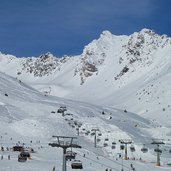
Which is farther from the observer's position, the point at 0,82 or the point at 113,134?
the point at 0,82

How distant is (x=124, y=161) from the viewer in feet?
290

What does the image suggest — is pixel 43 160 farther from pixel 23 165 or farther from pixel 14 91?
pixel 14 91

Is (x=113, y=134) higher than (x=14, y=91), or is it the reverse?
(x=14, y=91)

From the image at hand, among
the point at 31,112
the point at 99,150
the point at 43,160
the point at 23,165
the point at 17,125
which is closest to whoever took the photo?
the point at 23,165

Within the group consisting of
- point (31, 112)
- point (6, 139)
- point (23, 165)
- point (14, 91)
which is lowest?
point (23, 165)

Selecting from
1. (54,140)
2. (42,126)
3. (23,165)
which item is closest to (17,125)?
(42,126)

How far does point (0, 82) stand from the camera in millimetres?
183000

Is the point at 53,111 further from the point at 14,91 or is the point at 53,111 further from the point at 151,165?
the point at 151,165

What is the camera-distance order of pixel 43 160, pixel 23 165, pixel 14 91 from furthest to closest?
pixel 14 91 → pixel 43 160 → pixel 23 165

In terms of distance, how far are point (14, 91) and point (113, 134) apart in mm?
67726

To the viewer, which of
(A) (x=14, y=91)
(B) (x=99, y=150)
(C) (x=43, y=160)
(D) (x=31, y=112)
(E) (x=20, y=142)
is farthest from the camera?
(A) (x=14, y=91)

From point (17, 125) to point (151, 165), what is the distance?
1335 inches

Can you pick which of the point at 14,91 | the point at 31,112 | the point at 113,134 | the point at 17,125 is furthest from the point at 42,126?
the point at 14,91

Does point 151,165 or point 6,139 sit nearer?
point 151,165
